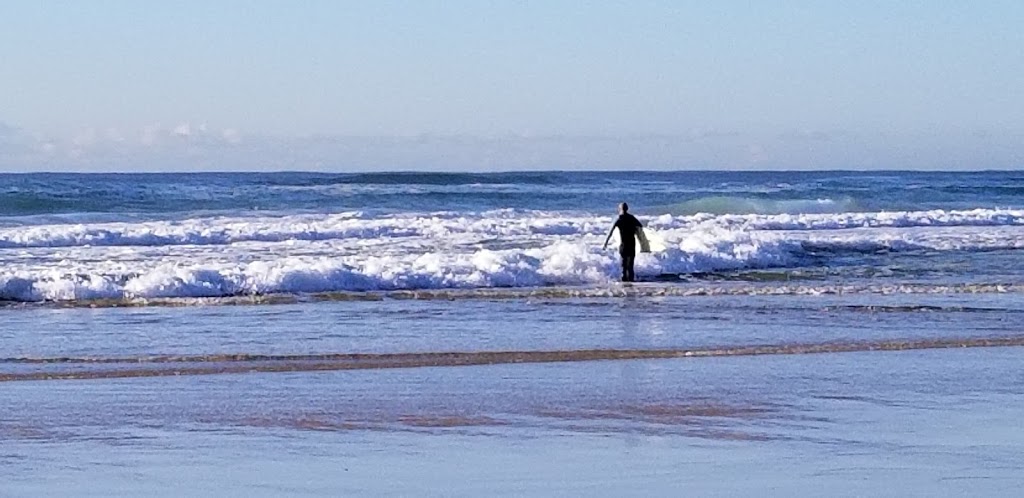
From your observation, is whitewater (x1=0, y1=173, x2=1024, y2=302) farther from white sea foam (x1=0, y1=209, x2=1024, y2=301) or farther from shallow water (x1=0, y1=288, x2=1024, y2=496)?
shallow water (x1=0, y1=288, x2=1024, y2=496)

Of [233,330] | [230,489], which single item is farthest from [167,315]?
[230,489]

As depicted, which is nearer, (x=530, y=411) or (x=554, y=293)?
(x=530, y=411)

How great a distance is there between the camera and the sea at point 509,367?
25.6 feet

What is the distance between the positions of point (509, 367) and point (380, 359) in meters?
1.19

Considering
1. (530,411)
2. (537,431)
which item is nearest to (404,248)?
(530,411)

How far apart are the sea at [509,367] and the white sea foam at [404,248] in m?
0.07

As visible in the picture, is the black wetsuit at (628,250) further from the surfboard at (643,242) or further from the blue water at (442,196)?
the blue water at (442,196)

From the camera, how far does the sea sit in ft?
25.6

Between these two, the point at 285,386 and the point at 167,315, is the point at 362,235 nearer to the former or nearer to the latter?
the point at 167,315

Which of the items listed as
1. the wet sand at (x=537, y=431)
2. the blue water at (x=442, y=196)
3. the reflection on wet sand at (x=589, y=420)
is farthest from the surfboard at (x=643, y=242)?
the blue water at (x=442, y=196)

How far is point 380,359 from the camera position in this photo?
12898 millimetres

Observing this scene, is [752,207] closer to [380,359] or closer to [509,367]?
[380,359]

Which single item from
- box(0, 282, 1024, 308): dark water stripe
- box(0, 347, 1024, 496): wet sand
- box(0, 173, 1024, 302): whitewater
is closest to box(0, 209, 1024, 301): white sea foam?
box(0, 173, 1024, 302): whitewater

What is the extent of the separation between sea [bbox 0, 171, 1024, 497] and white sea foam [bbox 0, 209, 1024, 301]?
0.24ft
